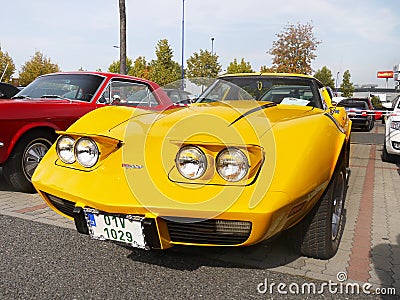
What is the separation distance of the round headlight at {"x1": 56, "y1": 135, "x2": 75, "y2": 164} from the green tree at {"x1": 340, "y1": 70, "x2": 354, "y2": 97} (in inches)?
2286

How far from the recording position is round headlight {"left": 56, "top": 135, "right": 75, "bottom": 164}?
259cm

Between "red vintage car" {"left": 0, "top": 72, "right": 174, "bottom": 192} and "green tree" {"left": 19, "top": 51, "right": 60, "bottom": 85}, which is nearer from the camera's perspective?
"red vintage car" {"left": 0, "top": 72, "right": 174, "bottom": 192}

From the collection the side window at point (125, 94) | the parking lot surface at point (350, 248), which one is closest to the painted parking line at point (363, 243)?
the parking lot surface at point (350, 248)

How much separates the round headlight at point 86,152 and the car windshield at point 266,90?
157cm

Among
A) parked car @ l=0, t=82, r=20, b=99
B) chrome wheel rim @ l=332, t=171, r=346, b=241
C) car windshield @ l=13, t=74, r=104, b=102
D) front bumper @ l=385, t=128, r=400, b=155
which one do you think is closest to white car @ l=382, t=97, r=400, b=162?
front bumper @ l=385, t=128, r=400, b=155

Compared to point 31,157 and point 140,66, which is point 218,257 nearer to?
point 31,157

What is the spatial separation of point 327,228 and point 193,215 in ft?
3.74

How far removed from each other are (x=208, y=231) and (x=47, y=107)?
130 inches

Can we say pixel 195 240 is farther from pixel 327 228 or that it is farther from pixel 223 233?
pixel 327 228

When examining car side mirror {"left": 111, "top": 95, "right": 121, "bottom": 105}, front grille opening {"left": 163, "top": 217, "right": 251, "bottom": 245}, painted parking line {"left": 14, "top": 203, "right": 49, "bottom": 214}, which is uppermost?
car side mirror {"left": 111, "top": 95, "right": 121, "bottom": 105}

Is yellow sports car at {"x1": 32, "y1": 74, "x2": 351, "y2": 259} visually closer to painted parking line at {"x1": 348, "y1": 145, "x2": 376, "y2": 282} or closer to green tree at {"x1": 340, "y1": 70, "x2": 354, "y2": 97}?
painted parking line at {"x1": 348, "y1": 145, "x2": 376, "y2": 282}

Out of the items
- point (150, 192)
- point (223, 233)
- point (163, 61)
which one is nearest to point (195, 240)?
point (223, 233)

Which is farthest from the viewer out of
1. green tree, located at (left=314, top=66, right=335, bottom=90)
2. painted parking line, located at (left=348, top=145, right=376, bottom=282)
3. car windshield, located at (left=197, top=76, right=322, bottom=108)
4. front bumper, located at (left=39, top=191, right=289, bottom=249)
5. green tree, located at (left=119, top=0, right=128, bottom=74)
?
green tree, located at (left=314, top=66, right=335, bottom=90)

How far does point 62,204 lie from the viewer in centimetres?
252
